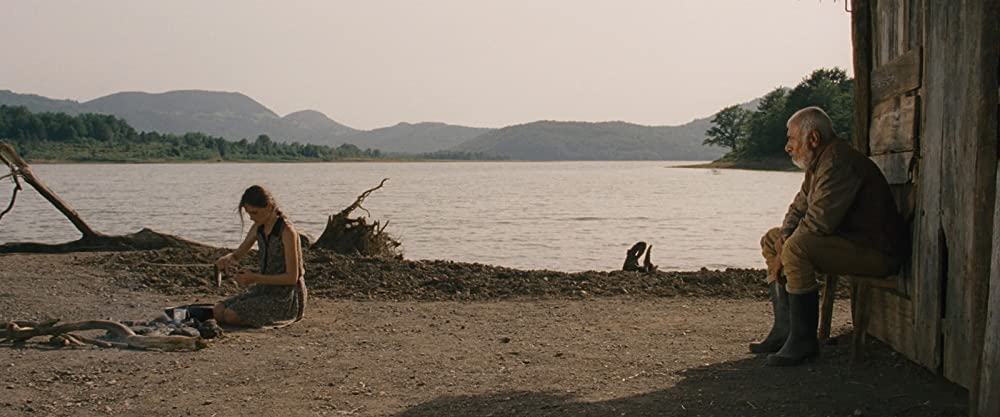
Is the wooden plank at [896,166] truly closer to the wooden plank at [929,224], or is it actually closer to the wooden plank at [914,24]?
the wooden plank at [929,224]

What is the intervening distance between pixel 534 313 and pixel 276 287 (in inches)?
100

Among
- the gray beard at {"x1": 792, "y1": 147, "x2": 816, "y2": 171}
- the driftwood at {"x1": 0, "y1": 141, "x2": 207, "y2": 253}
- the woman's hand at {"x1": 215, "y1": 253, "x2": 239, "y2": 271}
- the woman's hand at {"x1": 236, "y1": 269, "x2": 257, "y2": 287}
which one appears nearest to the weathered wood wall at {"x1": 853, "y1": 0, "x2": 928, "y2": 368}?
the gray beard at {"x1": 792, "y1": 147, "x2": 816, "y2": 171}

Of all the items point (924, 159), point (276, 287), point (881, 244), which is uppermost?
point (924, 159)

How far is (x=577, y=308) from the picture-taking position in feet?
34.7

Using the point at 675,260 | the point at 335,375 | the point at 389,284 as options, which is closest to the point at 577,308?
the point at 389,284

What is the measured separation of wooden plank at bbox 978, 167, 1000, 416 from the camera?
4836 mm

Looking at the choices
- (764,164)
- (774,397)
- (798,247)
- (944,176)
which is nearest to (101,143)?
(764,164)

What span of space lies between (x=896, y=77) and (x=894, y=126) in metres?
0.33

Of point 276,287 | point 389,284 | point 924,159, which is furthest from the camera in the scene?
point 389,284

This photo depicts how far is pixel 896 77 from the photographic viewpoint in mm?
6914

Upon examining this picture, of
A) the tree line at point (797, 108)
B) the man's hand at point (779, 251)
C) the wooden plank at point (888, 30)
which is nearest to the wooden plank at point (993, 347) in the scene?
the man's hand at point (779, 251)

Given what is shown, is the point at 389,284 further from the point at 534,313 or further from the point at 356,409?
the point at 356,409

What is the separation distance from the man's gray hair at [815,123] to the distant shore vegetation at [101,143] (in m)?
135

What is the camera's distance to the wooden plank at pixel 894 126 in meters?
6.57
